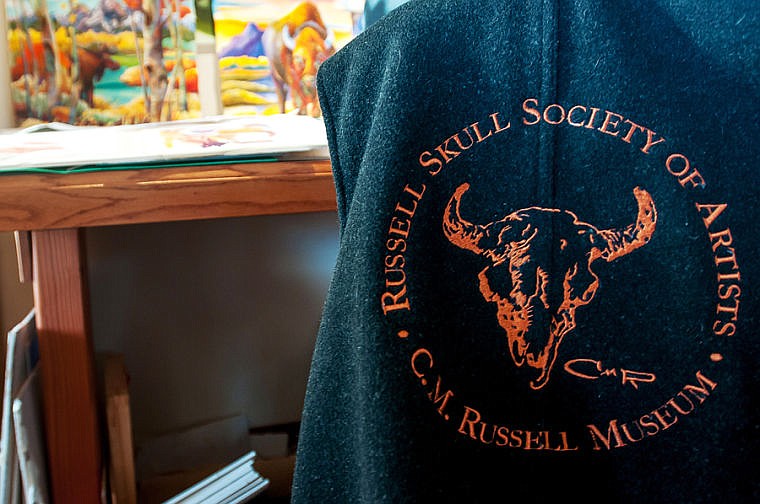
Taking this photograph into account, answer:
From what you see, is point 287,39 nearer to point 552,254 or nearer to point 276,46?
point 276,46

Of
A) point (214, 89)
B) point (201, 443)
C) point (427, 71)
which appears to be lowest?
point (201, 443)

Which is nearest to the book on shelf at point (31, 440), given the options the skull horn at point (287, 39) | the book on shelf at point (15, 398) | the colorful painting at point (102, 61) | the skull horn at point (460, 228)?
the book on shelf at point (15, 398)

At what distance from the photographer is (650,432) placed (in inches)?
19.9

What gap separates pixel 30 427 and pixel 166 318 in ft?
2.08

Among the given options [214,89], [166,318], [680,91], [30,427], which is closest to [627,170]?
[680,91]

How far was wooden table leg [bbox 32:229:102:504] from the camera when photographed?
0.68 m

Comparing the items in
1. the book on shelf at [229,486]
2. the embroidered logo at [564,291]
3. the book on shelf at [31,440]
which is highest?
the embroidered logo at [564,291]

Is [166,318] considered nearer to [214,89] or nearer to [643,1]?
[214,89]

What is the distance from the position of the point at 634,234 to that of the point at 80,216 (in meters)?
0.50

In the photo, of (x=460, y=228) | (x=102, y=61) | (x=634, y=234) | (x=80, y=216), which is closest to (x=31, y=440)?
(x=80, y=216)

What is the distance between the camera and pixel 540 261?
49 centimetres

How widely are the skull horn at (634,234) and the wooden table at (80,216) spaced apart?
310 mm

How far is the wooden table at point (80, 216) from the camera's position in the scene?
2.09 feet

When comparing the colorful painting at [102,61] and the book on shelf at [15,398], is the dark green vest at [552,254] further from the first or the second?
the colorful painting at [102,61]
